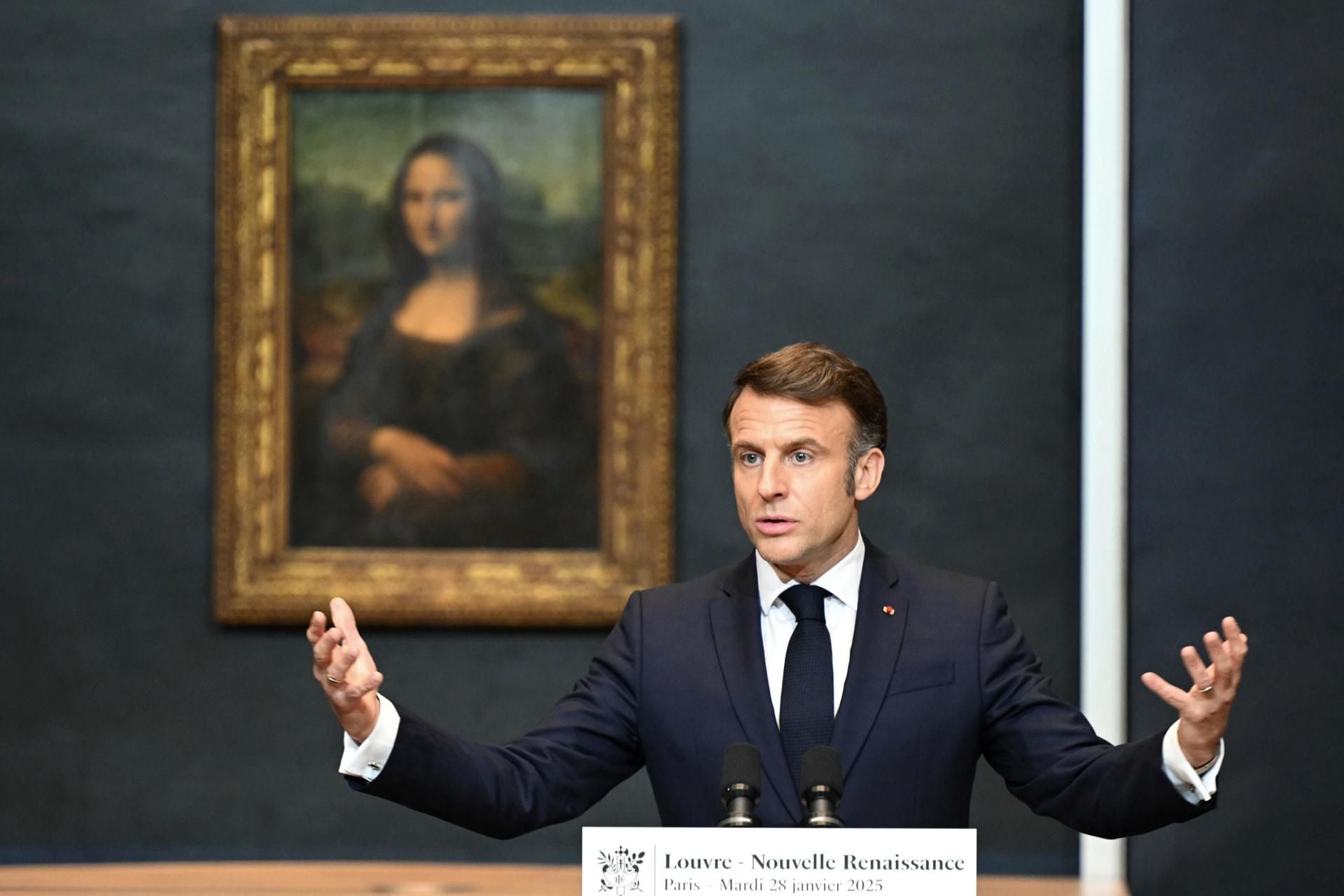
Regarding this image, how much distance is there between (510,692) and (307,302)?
1483 millimetres

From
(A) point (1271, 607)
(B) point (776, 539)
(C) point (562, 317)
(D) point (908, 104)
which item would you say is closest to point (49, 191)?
(C) point (562, 317)

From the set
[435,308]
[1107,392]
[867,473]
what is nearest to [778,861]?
[867,473]

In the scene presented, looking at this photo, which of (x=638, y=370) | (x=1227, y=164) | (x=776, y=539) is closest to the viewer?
(x=776, y=539)

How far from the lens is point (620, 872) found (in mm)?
2275

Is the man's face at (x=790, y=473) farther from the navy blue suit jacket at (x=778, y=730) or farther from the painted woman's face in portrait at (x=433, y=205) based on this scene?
the painted woman's face in portrait at (x=433, y=205)

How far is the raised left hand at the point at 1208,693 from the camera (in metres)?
2.32

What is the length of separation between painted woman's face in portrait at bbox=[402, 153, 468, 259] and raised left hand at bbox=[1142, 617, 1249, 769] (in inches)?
137

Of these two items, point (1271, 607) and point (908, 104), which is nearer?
point (1271, 607)

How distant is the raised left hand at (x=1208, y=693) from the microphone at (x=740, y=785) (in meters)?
0.58

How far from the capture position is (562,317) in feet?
17.8

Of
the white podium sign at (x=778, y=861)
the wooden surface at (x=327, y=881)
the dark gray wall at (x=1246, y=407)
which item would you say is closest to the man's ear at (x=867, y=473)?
the white podium sign at (x=778, y=861)

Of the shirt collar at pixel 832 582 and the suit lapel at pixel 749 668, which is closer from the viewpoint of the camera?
the suit lapel at pixel 749 668

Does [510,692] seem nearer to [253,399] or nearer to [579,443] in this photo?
[579,443]

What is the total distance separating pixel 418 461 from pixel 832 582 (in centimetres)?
274
